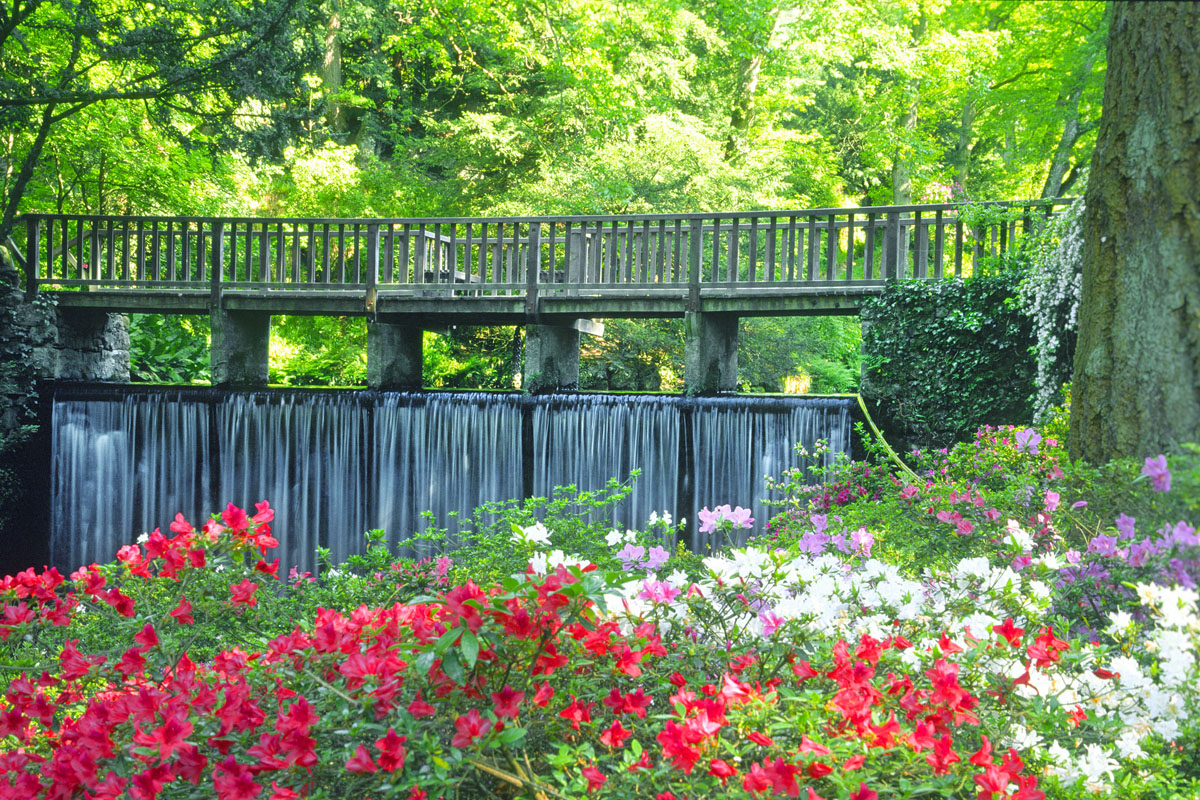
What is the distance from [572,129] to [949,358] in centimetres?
1091

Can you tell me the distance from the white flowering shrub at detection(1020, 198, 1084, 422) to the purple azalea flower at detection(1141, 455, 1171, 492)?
3.23m

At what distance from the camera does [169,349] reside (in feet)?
51.0

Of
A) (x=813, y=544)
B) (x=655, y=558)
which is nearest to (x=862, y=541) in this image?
(x=813, y=544)

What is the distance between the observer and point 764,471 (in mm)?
8797

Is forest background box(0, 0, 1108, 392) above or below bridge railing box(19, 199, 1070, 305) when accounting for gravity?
above

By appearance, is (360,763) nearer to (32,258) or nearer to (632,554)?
(632,554)

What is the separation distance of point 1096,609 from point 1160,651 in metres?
0.70

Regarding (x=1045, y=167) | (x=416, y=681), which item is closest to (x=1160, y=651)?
(x=416, y=681)

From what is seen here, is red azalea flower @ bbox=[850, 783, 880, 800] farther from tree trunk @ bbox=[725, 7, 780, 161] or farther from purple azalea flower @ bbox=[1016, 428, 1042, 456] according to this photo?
tree trunk @ bbox=[725, 7, 780, 161]

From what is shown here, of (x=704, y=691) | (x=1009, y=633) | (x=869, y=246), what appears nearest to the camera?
(x=1009, y=633)

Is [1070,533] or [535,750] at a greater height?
[1070,533]

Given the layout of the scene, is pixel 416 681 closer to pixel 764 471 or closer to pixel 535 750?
pixel 535 750

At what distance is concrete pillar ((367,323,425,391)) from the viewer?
10867 mm

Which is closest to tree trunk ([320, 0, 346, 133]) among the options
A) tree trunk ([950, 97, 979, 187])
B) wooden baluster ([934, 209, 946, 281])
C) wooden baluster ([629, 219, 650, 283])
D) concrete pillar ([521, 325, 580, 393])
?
concrete pillar ([521, 325, 580, 393])
